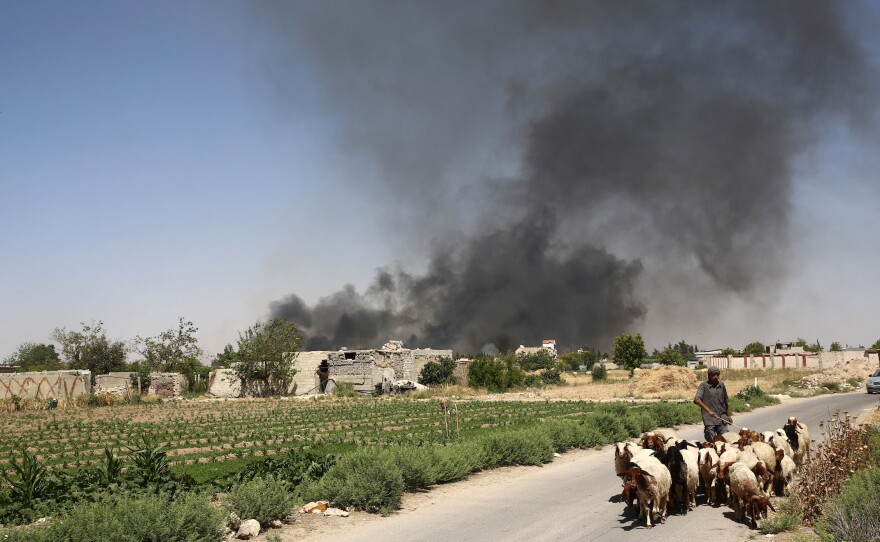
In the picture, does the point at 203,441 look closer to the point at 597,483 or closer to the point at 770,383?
the point at 597,483

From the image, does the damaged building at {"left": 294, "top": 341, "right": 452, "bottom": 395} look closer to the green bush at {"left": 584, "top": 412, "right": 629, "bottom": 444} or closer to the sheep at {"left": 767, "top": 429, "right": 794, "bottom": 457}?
the green bush at {"left": 584, "top": 412, "right": 629, "bottom": 444}

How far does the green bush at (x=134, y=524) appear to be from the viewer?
7.74 metres

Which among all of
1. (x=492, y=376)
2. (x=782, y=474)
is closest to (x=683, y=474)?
(x=782, y=474)

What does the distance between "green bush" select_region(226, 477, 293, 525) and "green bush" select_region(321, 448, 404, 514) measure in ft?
3.64

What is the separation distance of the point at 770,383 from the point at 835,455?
178 ft

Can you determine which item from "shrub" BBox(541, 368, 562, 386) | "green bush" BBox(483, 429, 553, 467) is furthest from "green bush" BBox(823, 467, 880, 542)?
"shrub" BBox(541, 368, 562, 386)

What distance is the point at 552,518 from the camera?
33.9 feet

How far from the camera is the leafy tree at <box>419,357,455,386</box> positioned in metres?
69.4

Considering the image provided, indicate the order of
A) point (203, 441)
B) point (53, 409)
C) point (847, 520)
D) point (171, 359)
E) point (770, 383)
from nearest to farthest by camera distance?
point (847, 520)
point (203, 441)
point (53, 409)
point (770, 383)
point (171, 359)

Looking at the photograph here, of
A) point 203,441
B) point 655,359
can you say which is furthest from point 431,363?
point 655,359

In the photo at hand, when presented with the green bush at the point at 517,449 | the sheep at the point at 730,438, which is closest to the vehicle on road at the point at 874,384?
the green bush at the point at 517,449

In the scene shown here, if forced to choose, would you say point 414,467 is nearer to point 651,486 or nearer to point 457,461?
point 457,461

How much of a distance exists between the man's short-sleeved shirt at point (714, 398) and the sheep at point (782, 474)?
1.86m

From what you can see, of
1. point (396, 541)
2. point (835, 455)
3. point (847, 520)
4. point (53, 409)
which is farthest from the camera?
point (53, 409)
